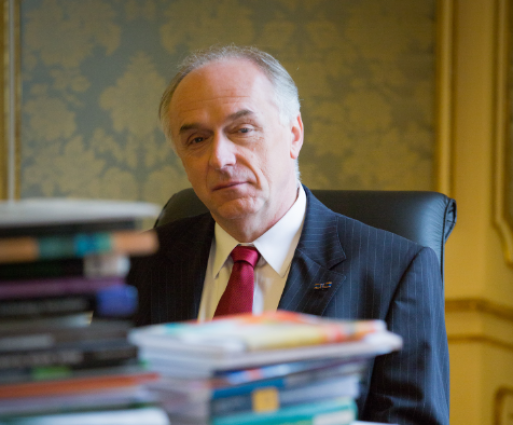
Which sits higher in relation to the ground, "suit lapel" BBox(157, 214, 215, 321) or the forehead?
the forehead

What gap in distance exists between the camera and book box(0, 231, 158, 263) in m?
0.48

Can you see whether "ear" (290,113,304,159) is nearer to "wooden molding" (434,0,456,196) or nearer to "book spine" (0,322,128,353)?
"book spine" (0,322,128,353)

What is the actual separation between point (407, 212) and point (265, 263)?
0.40m

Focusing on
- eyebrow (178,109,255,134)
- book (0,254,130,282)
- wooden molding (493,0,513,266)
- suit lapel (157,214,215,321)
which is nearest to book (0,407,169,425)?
book (0,254,130,282)

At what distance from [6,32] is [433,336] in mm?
2343

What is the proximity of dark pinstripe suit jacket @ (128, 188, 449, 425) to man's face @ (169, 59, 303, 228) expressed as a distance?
123 millimetres

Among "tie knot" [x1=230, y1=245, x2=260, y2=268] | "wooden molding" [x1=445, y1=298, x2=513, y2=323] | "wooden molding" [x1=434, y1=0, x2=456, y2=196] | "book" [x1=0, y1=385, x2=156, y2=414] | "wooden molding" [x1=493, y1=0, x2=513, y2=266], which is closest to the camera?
"book" [x1=0, y1=385, x2=156, y2=414]

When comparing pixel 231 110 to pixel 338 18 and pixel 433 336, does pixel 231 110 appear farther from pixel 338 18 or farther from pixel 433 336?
pixel 338 18

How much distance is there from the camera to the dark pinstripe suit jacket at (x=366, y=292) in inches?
44.5

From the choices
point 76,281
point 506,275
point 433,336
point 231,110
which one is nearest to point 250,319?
point 76,281

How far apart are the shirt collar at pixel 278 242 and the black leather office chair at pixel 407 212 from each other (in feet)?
0.48

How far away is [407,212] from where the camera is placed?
1.47 metres

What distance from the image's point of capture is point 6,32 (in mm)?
2633

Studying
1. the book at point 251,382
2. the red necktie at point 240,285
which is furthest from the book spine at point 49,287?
the red necktie at point 240,285
